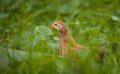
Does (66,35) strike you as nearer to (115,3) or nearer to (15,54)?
(15,54)

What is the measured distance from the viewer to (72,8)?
7727mm

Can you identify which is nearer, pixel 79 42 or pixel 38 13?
pixel 79 42

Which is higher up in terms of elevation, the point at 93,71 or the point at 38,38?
the point at 38,38

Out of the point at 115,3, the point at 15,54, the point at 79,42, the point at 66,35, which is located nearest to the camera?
the point at 15,54

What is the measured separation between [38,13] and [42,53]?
379cm

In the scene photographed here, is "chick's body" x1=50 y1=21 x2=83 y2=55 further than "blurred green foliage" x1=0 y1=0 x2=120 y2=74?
Yes

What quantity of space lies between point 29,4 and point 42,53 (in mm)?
4118

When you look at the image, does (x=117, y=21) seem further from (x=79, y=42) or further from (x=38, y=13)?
(x=38, y=13)

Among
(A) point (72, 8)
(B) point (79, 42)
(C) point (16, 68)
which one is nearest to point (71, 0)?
(A) point (72, 8)

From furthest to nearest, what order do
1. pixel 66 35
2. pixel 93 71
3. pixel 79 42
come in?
1. pixel 79 42
2. pixel 66 35
3. pixel 93 71

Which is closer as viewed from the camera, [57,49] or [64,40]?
[64,40]

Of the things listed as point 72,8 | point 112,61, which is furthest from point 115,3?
point 112,61

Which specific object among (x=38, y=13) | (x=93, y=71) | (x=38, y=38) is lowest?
(x=93, y=71)

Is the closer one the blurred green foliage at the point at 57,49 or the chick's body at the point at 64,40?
the blurred green foliage at the point at 57,49
